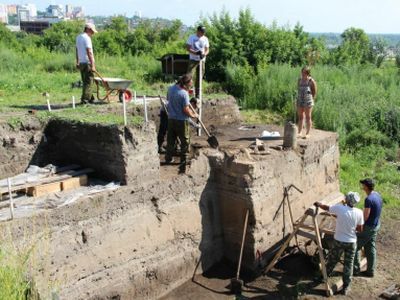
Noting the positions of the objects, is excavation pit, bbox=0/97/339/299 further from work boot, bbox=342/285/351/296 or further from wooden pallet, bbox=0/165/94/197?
work boot, bbox=342/285/351/296

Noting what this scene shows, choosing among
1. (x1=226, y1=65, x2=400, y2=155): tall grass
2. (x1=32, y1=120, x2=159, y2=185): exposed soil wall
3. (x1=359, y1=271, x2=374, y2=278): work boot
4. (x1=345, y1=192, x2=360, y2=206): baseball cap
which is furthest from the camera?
(x1=226, y1=65, x2=400, y2=155): tall grass

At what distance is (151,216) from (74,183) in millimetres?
1378

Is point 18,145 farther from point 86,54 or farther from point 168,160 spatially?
point 168,160

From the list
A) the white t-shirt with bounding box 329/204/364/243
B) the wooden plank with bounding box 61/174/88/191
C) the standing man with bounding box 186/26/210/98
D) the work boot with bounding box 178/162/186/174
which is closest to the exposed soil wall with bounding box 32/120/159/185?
the wooden plank with bounding box 61/174/88/191

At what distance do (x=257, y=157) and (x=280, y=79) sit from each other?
33.0 ft

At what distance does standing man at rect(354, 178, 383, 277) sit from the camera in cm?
846

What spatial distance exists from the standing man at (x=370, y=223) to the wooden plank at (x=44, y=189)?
506cm

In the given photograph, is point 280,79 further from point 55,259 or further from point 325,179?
point 55,259

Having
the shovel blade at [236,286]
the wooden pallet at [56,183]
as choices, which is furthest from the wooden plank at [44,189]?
the shovel blade at [236,286]

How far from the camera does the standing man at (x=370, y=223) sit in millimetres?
8461

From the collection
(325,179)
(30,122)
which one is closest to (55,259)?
(30,122)

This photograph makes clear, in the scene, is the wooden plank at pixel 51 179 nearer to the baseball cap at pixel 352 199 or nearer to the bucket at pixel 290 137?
the bucket at pixel 290 137

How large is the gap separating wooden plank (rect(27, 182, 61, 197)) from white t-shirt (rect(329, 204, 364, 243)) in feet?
14.7

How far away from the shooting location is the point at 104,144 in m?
8.10
